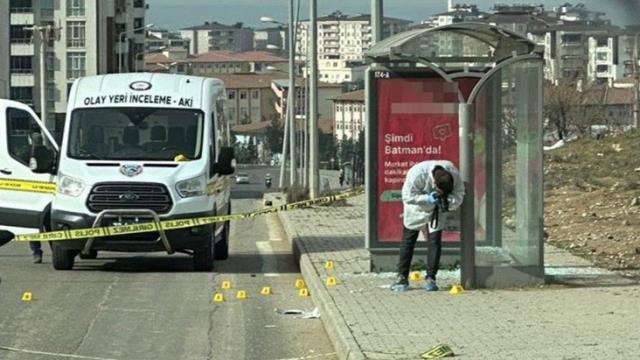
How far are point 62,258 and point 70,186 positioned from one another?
3.75 feet

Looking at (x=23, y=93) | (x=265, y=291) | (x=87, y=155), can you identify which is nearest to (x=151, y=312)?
(x=265, y=291)

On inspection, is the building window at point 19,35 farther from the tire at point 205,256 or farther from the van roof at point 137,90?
the tire at point 205,256

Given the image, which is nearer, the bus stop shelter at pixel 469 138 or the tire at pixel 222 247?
the bus stop shelter at pixel 469 138

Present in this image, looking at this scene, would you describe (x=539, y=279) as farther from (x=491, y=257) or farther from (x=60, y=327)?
(x=60, y=327)

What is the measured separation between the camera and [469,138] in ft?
41.0

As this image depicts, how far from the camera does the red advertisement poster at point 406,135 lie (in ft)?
46.5

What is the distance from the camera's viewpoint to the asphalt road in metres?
10.0

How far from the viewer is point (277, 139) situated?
97625mm

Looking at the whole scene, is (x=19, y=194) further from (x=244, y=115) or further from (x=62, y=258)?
(x=244, y=115)

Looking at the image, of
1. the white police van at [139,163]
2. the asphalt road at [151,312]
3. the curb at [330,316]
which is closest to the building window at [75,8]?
the asphalt road at [151,312]

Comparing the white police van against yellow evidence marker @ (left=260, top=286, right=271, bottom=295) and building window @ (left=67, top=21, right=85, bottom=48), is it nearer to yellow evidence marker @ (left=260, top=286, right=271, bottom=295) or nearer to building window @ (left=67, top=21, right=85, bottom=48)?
yellow evidence marker @ (left=260, top=286, right=271, bottom=295)

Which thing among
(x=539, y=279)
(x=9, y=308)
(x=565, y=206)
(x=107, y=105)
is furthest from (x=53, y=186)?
(x=565, y=206)

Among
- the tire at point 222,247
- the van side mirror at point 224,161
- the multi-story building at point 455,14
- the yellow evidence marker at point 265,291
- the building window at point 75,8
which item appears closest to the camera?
the yellow evidence marker at point 265,291

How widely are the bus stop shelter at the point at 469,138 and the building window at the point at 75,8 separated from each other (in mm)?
95187
